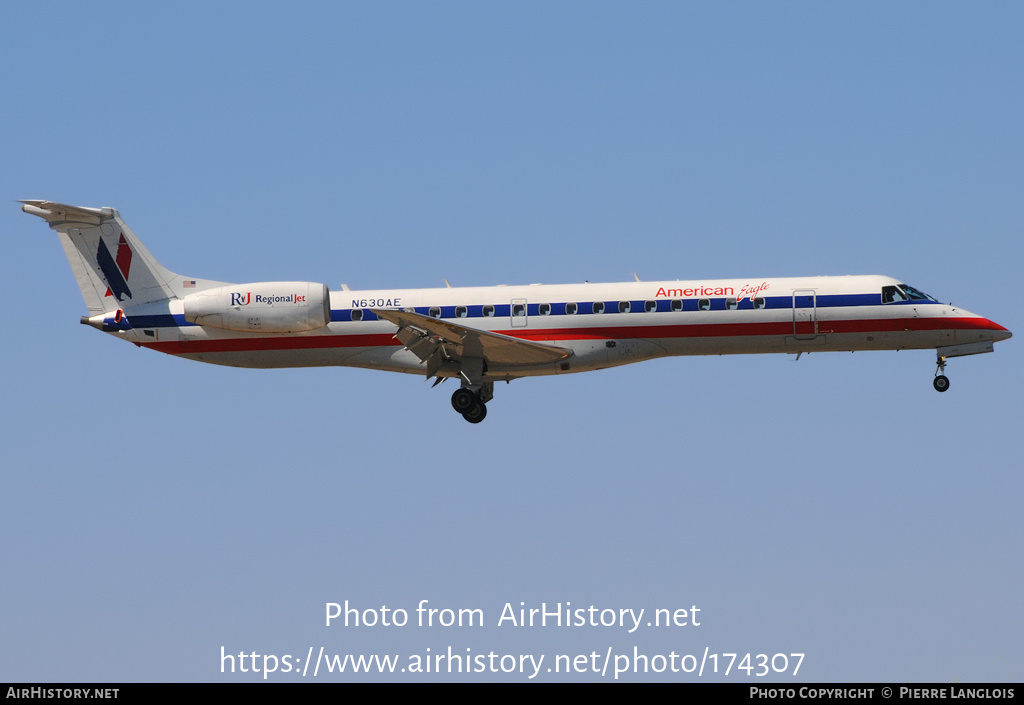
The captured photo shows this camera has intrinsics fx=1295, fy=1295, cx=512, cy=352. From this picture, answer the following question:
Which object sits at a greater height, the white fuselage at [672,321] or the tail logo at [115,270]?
the tail logo at [115,270]

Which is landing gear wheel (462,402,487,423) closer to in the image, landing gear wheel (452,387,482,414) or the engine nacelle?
landing gear wheel (452,387,482,414)

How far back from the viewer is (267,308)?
105 feet

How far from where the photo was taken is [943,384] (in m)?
31.7

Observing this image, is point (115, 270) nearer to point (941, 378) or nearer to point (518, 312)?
point (518, 312)

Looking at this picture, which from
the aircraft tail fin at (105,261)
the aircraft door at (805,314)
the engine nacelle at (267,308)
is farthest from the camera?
the aircraft tail fin at (105,261)

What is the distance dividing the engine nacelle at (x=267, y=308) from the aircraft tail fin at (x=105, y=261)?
208 centimetres

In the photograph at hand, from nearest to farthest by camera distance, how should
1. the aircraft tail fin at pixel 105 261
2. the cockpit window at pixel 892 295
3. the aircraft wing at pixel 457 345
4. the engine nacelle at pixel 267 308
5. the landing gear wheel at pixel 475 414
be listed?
the aircraft wing at pixel 457 345 → the cockpit window at pixel 892 295 → the engine nacelle at pixel 267 308 → the landing gear wheel at pixel 475 414 → the aircraft tail fin at pixel 105 261

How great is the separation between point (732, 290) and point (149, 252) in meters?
15.1

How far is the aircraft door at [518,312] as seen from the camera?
1252 inches

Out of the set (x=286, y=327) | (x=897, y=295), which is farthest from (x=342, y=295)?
(x=897, y=295)

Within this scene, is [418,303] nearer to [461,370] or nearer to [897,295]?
[461,370]

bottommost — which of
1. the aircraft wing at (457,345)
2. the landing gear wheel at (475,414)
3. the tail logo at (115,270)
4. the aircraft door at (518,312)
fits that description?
the landing gear wheel at (475,414)

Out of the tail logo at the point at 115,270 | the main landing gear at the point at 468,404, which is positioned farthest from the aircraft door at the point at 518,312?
the tail logo at the point at 115,270

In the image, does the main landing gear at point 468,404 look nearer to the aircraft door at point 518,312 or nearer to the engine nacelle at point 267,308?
the aircraft door at point 518,312
